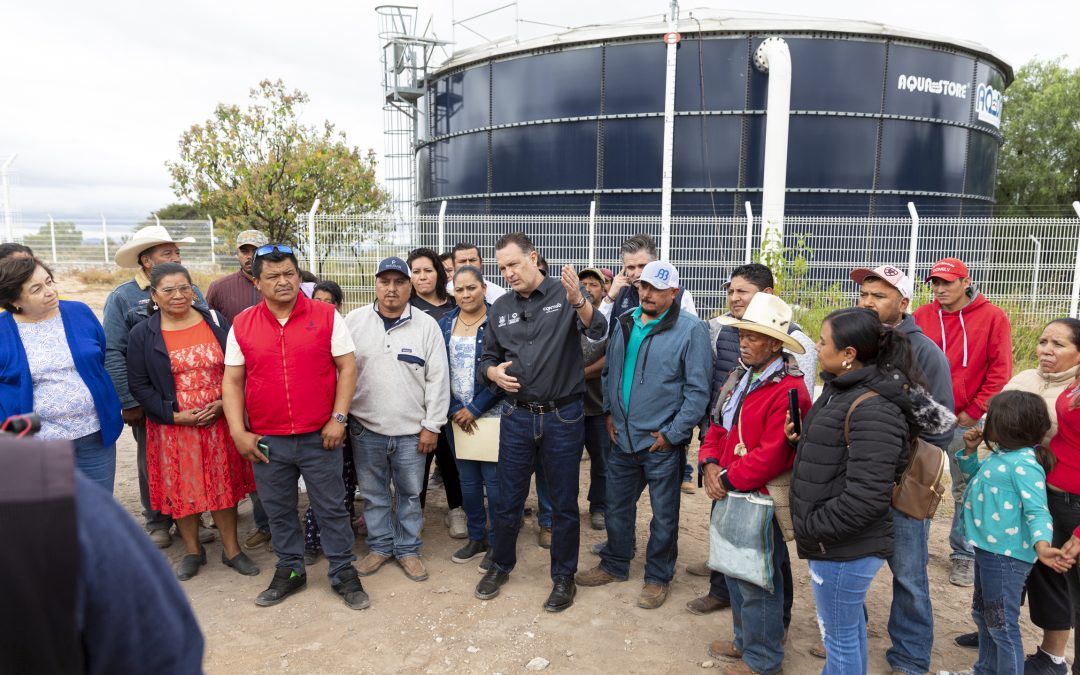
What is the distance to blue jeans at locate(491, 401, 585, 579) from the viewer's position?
3.84 meters

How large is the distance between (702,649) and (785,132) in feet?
37.1

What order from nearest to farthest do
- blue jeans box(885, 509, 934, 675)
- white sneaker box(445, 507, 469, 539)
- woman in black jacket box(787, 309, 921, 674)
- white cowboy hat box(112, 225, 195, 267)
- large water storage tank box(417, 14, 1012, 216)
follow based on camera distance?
woman in black jacket box(787, 309, 921, 674), blue jeans box(885, 509, 934, 675), white cowboy hat box(112, 225, 195, 267), white sneaker box(445, 507, 469, 539), large water storage tank box(417, 14, 1012, 216)

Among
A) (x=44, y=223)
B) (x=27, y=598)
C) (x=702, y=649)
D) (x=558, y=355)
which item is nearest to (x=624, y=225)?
(x=558, y=355)

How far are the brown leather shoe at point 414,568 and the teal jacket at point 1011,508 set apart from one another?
10.2 feet

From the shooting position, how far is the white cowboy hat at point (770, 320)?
293 centimetres

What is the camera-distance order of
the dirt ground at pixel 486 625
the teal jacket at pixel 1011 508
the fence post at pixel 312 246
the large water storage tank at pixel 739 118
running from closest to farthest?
the teal jacket at pixel 1011 508
the dirt ground at pixel 486 625
the fence post at pixel 312 246
the large water storage tank at pixel 739 118

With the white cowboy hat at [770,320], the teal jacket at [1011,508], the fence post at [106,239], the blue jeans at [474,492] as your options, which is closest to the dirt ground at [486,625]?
the blue jeans at [474,492]

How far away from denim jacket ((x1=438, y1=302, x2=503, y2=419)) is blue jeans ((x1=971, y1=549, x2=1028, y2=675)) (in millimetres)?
2783

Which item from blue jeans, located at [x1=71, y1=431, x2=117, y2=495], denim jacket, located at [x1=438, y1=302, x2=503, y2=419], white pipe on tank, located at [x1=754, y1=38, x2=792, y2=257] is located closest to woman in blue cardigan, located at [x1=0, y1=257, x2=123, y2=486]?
blue jeans, located at [x1=71, y1=431, x2=117, y2=495]

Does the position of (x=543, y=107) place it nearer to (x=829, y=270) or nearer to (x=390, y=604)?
(x=829, y=270)

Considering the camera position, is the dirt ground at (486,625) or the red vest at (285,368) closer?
the dirt ground at (486,625)

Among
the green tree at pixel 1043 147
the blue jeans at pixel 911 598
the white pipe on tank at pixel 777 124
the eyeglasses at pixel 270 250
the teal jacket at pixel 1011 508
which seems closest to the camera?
the teal jacket at pixel 1011 508

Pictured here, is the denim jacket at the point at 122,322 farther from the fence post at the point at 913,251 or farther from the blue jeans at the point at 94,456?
the fence post at the point at 913,251

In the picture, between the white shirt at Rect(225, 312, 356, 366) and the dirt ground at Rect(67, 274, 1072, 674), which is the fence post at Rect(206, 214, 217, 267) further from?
the white shirt at Rect(225, 312, 356, 366)
